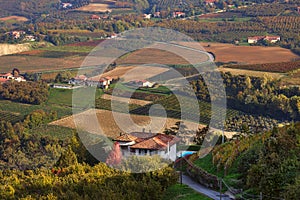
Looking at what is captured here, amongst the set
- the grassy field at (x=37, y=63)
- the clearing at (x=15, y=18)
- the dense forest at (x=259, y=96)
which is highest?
the dense forest at (x=259, y=96)

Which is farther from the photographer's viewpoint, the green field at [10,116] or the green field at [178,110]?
the green field at [10,116]

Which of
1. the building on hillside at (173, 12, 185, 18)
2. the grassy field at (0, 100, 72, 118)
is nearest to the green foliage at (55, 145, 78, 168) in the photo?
the grassy field at (0, 100, 72, 118)

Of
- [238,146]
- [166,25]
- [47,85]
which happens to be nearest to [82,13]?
[166,25]

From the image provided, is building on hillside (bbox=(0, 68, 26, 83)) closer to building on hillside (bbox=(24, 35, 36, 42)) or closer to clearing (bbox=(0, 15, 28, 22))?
building on hillside (bbox=(24, 35, 36, 42))

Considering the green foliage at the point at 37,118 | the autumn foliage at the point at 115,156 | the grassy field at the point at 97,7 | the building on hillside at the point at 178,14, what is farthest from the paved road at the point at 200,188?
the grassy field at the point at 97,7

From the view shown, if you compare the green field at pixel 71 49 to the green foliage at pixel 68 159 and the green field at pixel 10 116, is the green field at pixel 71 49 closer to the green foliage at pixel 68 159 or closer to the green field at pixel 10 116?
the green field at pixel 10 116

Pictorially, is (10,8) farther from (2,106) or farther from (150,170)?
(150,170)

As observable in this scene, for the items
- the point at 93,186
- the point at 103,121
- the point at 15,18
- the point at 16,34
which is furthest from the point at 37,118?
the point at 15,18
